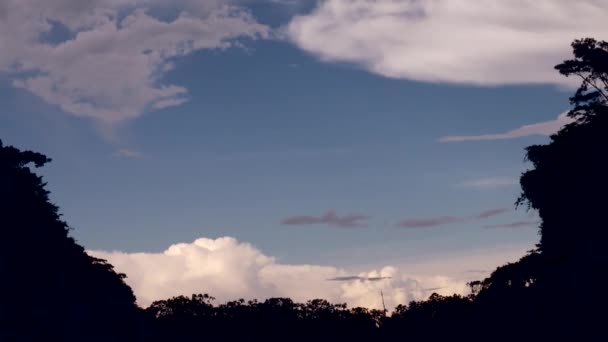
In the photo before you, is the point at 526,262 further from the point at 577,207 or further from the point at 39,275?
the point at 39,275

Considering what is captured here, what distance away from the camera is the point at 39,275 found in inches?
1534

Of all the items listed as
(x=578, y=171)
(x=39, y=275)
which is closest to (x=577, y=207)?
(x=578, y=171)

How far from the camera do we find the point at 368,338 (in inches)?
4122

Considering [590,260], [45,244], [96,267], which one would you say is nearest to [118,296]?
[96,267]

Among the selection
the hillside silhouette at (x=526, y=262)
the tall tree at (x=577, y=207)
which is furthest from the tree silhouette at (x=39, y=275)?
the tall tree at (x=577, y=207)

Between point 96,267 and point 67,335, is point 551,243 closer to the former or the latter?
point 67,335

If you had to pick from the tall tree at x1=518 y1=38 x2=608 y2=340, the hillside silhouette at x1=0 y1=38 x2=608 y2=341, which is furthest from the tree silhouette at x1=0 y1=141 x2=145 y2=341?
the tall tree at x1=518 y1=38 x2=608 y2=340

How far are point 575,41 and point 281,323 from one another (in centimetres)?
7077

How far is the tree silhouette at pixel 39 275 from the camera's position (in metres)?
36.0

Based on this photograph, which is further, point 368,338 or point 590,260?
point 368,338

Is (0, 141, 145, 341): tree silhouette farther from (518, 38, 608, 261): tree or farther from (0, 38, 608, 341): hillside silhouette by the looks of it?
(518, 38, 608, 261): tree

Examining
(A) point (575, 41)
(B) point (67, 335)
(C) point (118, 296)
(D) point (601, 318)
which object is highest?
(A) point (575, 41)

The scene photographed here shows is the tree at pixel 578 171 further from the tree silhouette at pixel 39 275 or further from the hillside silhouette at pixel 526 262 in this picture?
the tree silhouette at pixel 39 275

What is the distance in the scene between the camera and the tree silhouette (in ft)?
118
